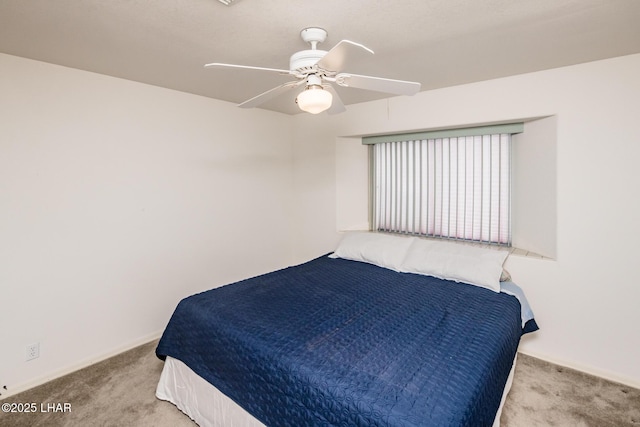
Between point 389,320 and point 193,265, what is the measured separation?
84.0 inches

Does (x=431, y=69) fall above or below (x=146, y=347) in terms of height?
above

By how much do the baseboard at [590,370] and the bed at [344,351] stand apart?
0.38m

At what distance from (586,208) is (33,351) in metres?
4.02

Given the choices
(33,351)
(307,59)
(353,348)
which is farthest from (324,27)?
(33,351)

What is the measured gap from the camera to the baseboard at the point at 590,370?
7.02 ft

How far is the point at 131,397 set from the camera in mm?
2033

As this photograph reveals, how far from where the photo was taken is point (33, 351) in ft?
7.16

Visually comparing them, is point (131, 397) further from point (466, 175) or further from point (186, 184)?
point (466, 175)

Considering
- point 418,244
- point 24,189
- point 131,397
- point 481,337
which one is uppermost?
point 24,189

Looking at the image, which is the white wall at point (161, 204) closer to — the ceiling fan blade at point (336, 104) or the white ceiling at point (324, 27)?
the white ceiling at point (324, 27)

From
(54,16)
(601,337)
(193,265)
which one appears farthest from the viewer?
(193,265)

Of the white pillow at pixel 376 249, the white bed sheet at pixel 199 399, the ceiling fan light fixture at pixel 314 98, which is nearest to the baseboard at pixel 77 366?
the white bed sheet at pixel 199 399

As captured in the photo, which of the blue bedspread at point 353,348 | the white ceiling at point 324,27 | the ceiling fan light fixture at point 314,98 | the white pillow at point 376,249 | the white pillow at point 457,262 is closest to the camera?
the blue bedspread at point 353,348

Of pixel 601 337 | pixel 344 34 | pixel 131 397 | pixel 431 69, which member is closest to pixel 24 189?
pixel 131 397
